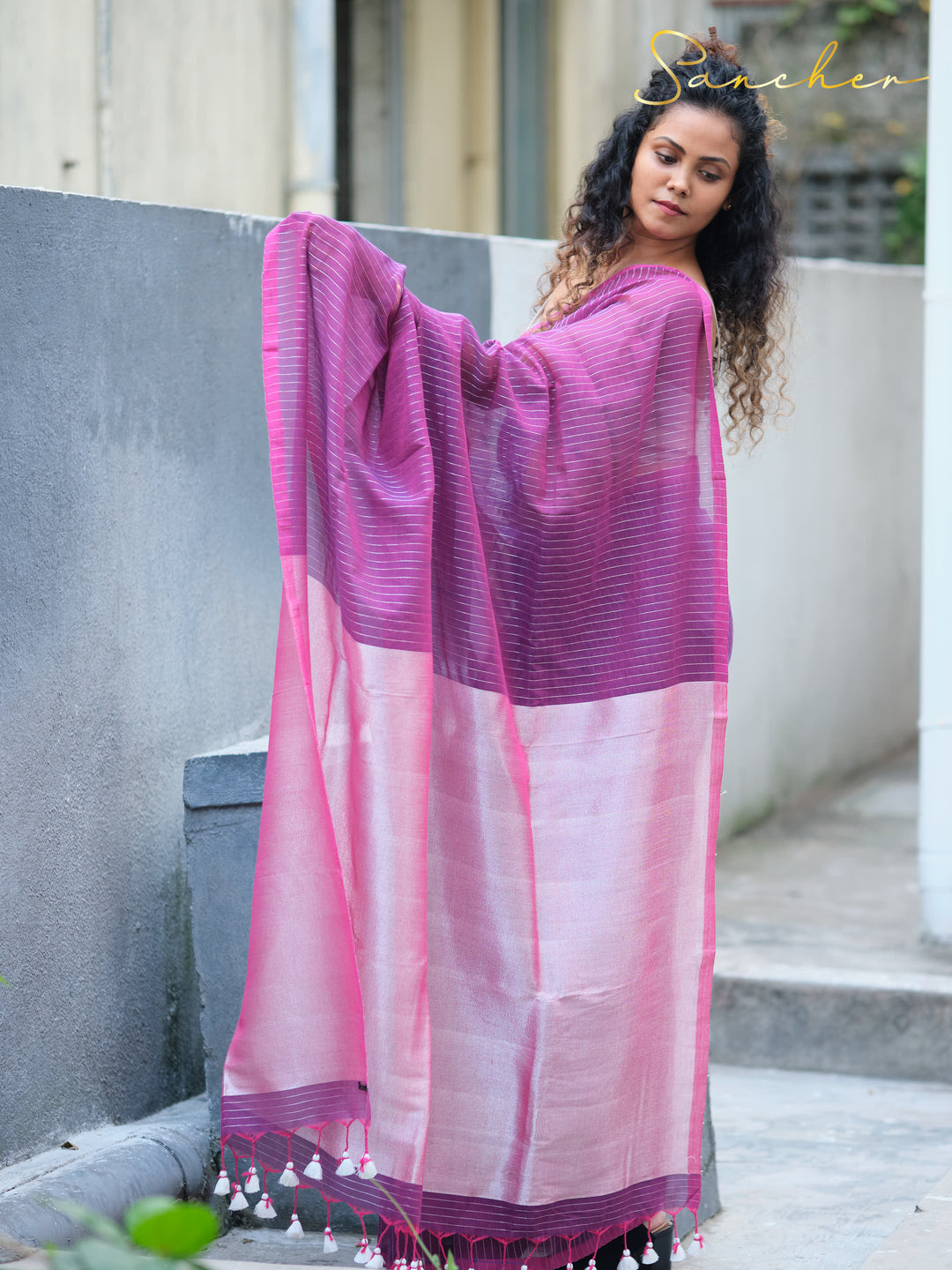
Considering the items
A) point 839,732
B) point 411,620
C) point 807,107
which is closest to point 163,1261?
point 411,620

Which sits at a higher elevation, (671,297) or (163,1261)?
(671,297)

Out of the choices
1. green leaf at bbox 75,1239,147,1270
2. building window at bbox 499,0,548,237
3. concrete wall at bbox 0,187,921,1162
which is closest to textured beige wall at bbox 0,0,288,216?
concrete wall at bbox 0,187,921,1162

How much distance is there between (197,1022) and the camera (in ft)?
11.2

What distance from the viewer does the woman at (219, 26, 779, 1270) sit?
2.35 m

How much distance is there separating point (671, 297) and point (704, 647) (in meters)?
0.50

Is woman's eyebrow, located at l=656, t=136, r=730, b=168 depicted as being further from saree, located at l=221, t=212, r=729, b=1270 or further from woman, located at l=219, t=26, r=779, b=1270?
saree, located at l=221, t=212, r=729, b=1270

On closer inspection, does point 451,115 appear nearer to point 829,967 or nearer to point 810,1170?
point 829,967

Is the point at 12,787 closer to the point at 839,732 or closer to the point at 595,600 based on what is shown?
the point at 595,600

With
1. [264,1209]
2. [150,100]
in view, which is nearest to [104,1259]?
[264,1209]

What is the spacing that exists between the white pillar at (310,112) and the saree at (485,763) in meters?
3.91

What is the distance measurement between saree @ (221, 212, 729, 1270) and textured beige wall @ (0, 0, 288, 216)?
118 inches

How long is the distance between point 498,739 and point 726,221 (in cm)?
88

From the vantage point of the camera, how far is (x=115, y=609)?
123 inches

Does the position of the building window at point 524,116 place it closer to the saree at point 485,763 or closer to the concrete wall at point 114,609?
the concrete wall at point 114,609
